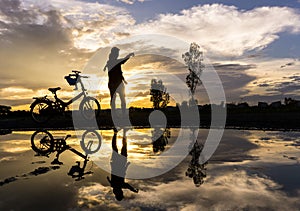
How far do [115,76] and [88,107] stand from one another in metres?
2.20

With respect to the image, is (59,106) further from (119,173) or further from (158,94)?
(158,94)

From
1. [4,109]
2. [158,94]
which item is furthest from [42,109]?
[158,94]

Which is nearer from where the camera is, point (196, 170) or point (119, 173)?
point (119, 173)

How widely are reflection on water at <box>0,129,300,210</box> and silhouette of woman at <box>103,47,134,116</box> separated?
8.50 m

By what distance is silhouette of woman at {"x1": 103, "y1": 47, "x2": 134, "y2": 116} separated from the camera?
1547cm

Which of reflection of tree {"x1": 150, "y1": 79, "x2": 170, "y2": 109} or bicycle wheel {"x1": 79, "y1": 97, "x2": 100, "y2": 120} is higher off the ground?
reflection of tree {"x1": 150, "y1": 79, "x2": 170, "y2": 109}

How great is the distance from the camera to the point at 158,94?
213 feet

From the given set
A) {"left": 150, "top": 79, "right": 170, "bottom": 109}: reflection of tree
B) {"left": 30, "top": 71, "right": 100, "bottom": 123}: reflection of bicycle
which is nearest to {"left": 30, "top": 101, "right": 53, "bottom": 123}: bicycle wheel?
{"left": 30, "top": 71, "right": 100, "bottom": 123}: reflection of bicycle

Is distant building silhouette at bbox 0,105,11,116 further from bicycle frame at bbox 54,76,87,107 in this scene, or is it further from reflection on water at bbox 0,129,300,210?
reflection on water at bbox 0,129,300,210

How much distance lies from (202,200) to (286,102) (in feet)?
162

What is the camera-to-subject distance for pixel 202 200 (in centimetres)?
392

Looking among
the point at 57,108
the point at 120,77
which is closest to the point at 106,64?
the point at 120,77

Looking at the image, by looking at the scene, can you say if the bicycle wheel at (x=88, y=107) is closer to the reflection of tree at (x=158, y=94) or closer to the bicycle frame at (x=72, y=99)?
the bicycle frame at (x=72, y=99)

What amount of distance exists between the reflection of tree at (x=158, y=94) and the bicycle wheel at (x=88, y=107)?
156 ft
